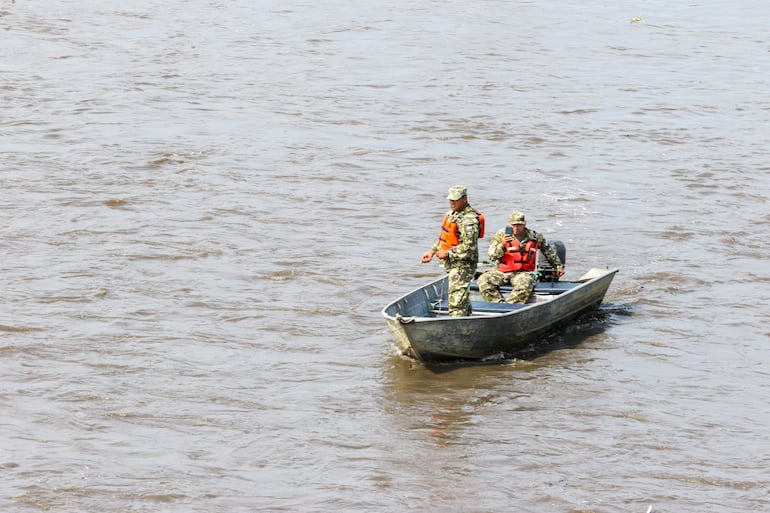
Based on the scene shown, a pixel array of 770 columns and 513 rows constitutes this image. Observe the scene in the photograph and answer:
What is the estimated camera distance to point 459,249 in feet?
44.3

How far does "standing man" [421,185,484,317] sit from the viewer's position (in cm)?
1341

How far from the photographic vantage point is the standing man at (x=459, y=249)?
13406 millimetres

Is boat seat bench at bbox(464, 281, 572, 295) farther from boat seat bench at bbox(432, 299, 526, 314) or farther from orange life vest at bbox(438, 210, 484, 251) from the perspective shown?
orange life vest at bbox(438, 210, 484, 251)

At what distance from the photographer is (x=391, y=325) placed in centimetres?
1310

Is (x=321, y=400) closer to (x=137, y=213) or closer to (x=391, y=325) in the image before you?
(x=391, y=325)

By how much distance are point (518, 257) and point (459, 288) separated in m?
1.46

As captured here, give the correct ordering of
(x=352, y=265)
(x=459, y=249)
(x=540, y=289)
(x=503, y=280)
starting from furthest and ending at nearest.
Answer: (x=352, y=265), (x=540, y=289), (x=503, y=280), (x=459, y=249)

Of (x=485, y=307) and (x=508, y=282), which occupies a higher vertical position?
(x=508, y=282)

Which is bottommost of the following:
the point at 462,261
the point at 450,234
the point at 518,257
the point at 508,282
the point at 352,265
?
the point at 352,265

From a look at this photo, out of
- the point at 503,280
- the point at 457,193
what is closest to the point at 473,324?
the point at 457,193

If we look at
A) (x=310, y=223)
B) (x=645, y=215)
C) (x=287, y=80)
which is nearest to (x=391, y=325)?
(x=310, y=223)

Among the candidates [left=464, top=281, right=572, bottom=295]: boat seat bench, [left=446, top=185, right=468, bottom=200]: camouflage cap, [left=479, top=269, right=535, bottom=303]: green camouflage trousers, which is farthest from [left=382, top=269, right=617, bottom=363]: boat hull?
[left=446, top=185, right=468, bottom=200]: camouflage cap

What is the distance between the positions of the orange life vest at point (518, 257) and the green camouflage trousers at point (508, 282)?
0.29ft

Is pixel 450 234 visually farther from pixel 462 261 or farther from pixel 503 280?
pixel 503 280
